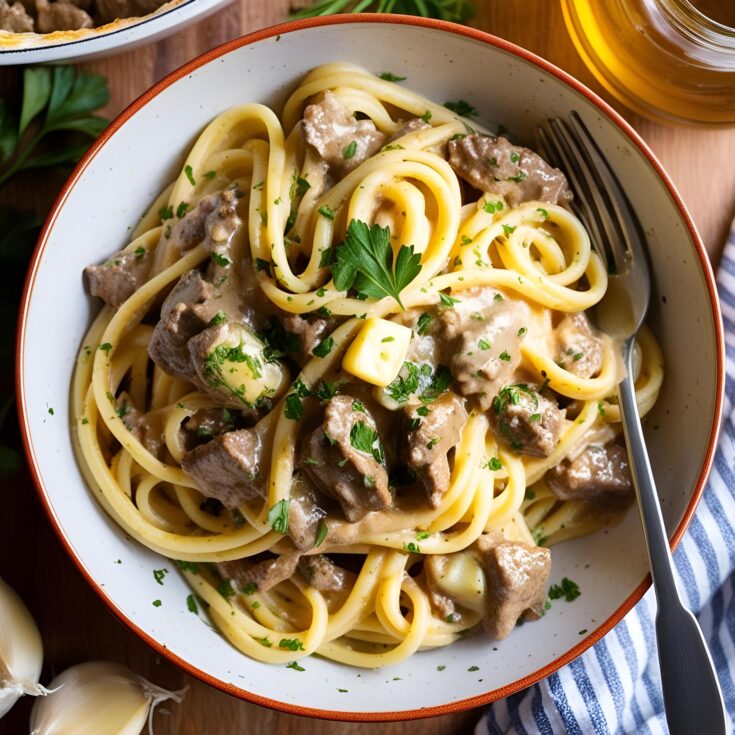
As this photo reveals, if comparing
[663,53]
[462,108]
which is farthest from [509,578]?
[663,53]

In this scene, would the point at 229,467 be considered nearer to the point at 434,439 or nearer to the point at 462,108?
the point at 434,439

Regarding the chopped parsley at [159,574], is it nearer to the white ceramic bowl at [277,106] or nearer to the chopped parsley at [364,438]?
the white ceramic bowl at [277,106]

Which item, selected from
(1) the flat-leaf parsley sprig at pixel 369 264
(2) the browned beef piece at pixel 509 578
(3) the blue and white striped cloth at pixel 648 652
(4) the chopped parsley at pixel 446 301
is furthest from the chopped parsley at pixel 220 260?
(3) the blue and white striped cloth at pixel 648 652

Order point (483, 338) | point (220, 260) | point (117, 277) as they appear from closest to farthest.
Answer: point (483, 338), point (220, 260), point (117, 277)

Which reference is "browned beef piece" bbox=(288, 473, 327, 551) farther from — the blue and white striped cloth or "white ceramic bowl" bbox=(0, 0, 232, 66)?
"white ceramic bowl" bbox=(0, 0, 232, 66)

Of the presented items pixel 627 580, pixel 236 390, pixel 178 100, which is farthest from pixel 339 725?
pixel 178 100
